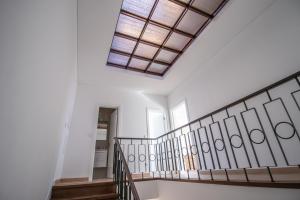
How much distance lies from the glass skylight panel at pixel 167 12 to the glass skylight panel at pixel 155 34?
0.68ft

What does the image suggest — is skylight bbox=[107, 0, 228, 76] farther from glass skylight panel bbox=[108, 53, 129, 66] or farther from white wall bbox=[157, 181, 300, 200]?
white wall bbox=[157, 181, 300, 200]

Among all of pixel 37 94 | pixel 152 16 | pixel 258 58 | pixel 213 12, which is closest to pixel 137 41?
pixel 152 16

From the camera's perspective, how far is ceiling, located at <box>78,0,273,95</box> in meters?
3.15

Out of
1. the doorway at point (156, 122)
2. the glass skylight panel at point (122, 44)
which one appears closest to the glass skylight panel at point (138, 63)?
the glass skylight panel at point (122, 44)

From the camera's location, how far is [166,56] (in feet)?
15.4

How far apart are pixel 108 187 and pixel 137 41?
348 centimetres

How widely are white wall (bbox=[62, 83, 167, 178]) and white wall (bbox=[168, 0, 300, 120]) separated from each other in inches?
83.3

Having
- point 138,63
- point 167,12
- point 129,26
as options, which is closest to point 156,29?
point 167,12

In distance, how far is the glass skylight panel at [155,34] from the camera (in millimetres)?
3799

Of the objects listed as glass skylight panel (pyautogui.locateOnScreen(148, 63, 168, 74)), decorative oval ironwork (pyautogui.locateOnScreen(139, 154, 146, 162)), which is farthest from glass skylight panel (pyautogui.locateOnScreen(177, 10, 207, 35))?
decorative oval ironwork (pyautogui.locateOnScreen(139, 154, 146, 162))

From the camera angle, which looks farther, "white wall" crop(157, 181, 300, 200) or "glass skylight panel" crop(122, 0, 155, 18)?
"glass skylight panel" crop(122, 0, 155, 18)

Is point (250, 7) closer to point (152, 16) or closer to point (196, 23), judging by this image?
point (196, 23)

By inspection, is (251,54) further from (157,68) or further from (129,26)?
(129,26)

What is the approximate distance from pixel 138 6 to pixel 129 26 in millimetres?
526
